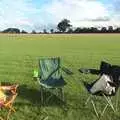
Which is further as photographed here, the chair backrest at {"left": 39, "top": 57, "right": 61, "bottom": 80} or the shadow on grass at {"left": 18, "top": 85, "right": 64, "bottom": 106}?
the chair backrest at {"left": 39, "top": 57, "right": 61, "bottom": 80}

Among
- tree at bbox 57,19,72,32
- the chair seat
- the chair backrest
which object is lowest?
tree at bbox 57,19,72,32

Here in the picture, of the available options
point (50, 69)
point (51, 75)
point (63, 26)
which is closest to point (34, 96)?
point (51, 75)

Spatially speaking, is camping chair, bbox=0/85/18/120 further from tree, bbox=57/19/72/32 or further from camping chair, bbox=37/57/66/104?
tree, bbox=57/19/72/32

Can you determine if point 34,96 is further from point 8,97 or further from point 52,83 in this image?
point 8,97

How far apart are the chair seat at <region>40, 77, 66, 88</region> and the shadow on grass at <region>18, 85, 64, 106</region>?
38cm

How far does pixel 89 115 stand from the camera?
903 centimetres

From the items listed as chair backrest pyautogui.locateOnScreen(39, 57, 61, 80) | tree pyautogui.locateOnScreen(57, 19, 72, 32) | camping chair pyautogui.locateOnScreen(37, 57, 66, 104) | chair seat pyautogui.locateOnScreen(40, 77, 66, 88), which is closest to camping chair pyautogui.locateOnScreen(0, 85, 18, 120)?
→ chair seat pyautogui.locateOnScreen(40, 77, 66, 88)

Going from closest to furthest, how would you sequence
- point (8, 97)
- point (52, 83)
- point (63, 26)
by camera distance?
point (8, 97) → point (52, 83) → point (63, 26)

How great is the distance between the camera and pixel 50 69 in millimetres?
11008

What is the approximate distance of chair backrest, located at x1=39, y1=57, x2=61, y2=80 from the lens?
10.8 m

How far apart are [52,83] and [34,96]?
A: 2.42 ft

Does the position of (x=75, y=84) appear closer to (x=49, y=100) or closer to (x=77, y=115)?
(x=49, y=100)

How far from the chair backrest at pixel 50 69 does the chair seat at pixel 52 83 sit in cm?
20

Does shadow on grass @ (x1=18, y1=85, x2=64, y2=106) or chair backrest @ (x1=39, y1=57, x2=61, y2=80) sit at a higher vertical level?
chair backrest @ (x1=39, y1=57, x2=61, y2=80)
